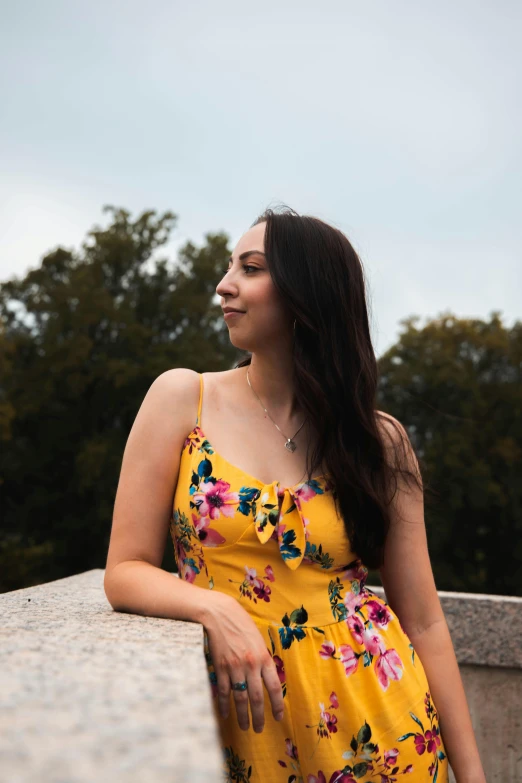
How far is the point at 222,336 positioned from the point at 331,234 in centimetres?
2740

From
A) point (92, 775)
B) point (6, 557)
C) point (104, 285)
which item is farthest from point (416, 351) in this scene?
point (92, 775)

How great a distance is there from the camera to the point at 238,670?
1.94 metres

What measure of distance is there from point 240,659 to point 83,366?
27.3 m

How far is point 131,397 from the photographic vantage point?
93.6 feet

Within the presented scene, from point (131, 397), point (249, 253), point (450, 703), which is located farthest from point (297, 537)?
point (131, 397)

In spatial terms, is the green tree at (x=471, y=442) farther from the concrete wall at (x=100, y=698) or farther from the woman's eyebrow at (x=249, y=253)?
the concrete wall at (x=100, y=698)

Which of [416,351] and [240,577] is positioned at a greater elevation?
[416,351]

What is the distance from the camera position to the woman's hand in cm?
195

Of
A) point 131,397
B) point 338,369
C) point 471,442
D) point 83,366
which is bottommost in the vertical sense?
point 471,442

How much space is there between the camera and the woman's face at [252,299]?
8.62ft

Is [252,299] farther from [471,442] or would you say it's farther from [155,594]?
[471,442]

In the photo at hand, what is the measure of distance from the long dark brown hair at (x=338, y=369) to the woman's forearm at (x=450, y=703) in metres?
0.32

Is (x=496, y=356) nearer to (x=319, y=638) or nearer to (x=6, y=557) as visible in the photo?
(x=6, y=557)

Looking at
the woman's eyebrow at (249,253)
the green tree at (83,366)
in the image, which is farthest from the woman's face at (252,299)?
the green tree at (83,366)
